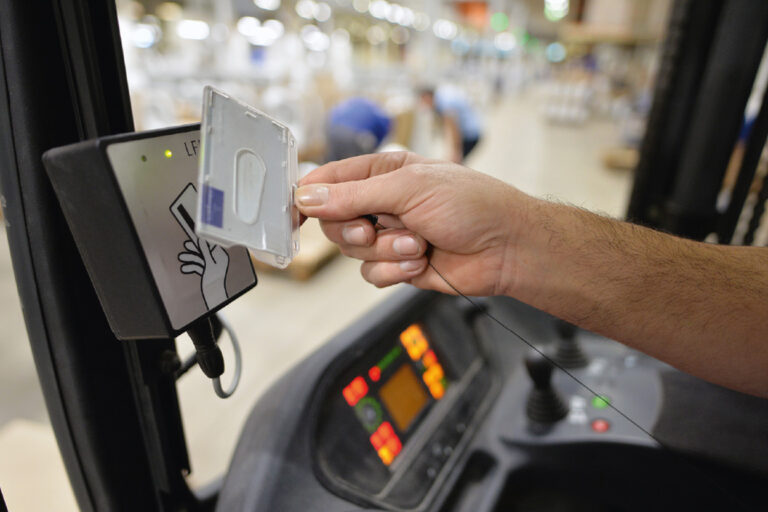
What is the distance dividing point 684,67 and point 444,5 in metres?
16.2

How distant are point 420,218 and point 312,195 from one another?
0.42 feet

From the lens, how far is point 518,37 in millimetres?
22000

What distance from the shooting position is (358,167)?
0.62m

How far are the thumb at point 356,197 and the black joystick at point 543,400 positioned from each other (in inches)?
18.1

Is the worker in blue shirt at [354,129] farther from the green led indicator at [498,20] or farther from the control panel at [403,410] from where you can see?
the green led indicator at [498,20]

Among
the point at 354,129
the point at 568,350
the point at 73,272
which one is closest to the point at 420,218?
the point at 73,272

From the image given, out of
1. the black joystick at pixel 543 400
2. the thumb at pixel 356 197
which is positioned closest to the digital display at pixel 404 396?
the black joystick at pixel 543 400

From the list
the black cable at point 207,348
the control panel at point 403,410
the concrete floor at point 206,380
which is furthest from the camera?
the concrete floor at point 206,380

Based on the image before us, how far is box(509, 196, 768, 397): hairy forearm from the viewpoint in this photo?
1.88ft

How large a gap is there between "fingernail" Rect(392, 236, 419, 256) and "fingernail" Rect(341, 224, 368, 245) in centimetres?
4

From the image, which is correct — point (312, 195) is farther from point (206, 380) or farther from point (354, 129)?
point (354, 129)

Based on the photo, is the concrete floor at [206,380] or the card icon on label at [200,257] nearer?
the card icon on label at [200,257]

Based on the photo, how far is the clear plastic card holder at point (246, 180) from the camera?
378 mm

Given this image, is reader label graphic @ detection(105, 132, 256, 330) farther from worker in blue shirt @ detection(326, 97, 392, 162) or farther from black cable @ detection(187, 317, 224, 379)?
worker in blue shirt @ detection(326, 97, 392, 162)
